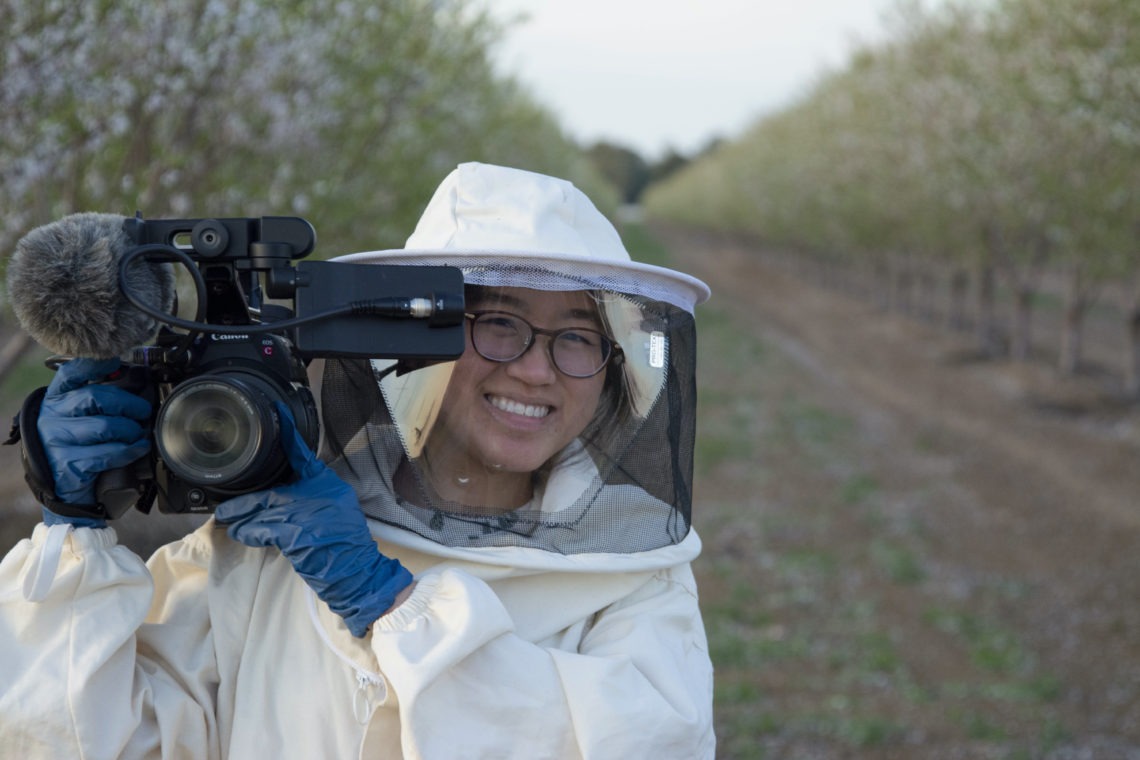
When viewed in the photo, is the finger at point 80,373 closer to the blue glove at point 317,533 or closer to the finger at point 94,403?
the finger at point 94,403

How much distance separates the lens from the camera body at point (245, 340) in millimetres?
1619

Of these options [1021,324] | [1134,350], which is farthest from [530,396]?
[1021,324]

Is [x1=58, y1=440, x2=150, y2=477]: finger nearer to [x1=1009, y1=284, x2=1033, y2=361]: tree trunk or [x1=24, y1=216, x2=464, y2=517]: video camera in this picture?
[x1=24, y1=216, x2=464, y2=517]: video camera

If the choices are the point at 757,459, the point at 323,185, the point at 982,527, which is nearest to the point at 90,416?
the point at 323,185

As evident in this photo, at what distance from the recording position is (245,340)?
170cm

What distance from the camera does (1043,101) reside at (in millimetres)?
11039

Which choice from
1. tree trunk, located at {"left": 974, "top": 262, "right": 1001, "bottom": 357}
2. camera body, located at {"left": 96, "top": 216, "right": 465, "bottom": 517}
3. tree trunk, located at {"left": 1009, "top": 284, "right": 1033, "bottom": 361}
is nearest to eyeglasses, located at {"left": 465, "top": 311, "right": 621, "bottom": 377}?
camera body, located at {"left": 96, "top": 216, "right": 465, "bottom": 517}

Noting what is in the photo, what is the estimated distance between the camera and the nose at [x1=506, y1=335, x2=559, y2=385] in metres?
2.04

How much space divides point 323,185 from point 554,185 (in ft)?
14.1

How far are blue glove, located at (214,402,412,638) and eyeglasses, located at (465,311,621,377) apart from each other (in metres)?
0.43

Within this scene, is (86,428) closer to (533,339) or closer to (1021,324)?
(533,339)

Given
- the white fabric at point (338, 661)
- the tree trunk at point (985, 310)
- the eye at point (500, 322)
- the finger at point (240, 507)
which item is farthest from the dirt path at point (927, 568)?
the finger at point (240, 507)

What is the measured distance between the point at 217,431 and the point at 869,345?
2147 centimetres

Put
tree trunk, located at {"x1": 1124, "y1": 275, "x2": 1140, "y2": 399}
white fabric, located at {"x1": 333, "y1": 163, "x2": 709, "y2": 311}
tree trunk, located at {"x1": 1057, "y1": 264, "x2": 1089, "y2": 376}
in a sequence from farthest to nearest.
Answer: tree trunk, located at {"x1": 1057, "y1": 264, "x2": 1089, "y2": 376} < tree trunk, located at {"x1": 1124, "y1": 275, "x2": 1140, "y2": 399} < white fabric, located at {"x1": 333, "y1": 163, "x2": 709, "y2": 311}
